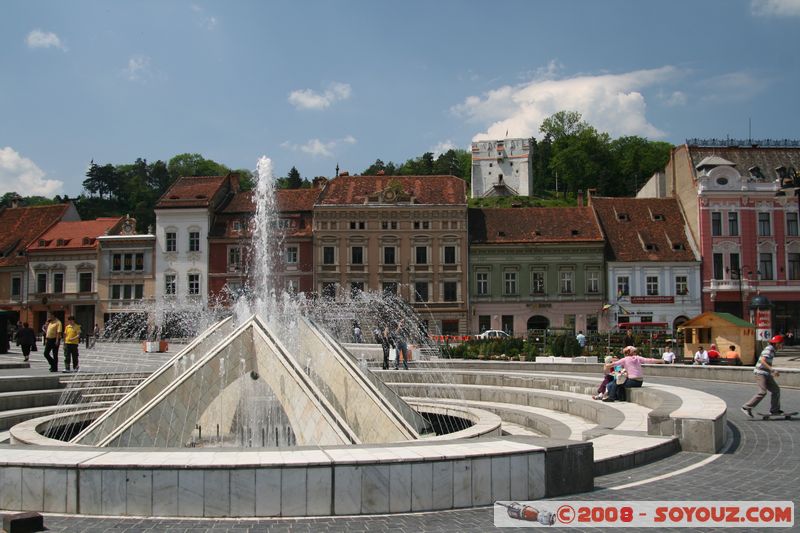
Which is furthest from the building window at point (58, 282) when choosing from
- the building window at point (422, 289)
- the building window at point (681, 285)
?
the building window at point (681, 285)

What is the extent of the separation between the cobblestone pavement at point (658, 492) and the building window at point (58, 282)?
157ft

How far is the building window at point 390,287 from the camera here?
4803 cm

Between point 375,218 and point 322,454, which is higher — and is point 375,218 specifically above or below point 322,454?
above

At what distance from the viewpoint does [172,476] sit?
20.6ft

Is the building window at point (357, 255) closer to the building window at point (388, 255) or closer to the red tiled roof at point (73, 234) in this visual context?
the building window at point (388, 255)

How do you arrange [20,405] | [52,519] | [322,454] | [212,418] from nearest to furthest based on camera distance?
1. [52,519]
2. [322,454]
3. [212,418]
4. [20,405]

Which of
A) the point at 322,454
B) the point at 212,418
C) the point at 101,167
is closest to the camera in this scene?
Result: the point at 322,454

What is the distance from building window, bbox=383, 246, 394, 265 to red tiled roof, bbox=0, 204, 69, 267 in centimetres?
2430

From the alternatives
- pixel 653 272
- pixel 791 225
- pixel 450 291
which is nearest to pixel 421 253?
pixel 450 291

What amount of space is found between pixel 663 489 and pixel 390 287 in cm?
4125

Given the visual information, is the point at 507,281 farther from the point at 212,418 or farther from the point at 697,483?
the point at 697,483

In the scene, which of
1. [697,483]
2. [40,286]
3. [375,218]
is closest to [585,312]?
[375,218]

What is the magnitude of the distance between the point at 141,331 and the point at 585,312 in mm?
29368

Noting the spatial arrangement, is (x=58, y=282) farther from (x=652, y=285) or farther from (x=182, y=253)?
(x=652, y=285)
